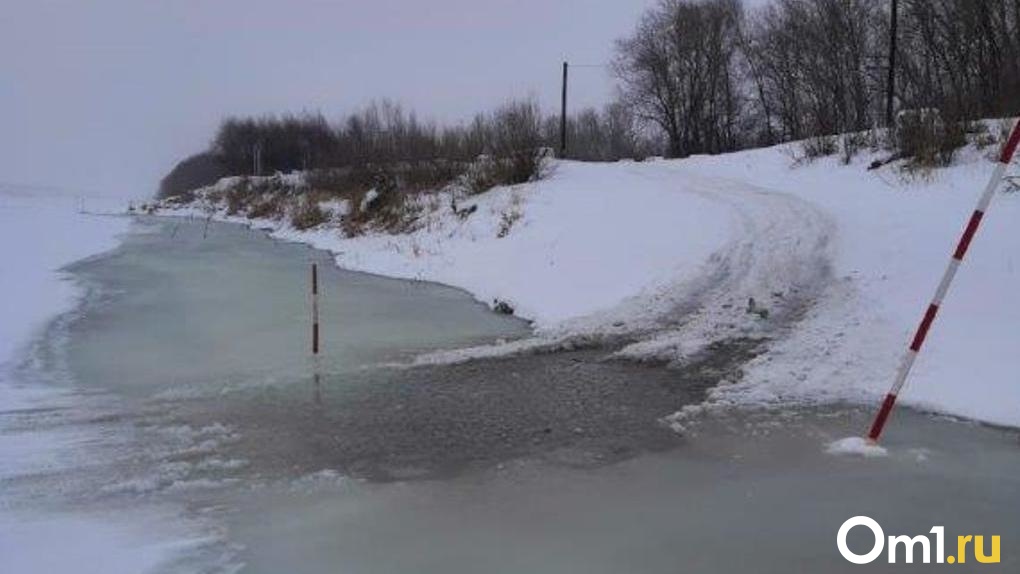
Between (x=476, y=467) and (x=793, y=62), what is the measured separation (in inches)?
2482

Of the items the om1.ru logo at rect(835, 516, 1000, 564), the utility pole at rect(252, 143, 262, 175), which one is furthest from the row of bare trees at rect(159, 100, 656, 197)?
the om1.ru logo at rect(835, 516, 1000, 564)

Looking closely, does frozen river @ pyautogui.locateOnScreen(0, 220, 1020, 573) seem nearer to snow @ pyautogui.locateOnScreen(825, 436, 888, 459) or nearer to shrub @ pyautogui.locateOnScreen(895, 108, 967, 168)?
snow @ pyautogui.locateOnScreen(825, 436, 888, 459)

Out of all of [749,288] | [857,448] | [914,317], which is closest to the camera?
[857,448]

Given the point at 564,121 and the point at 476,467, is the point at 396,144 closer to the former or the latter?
the point at 564,121

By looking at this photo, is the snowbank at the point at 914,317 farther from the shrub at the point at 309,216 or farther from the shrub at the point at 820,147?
the shrub at the point at 309,216

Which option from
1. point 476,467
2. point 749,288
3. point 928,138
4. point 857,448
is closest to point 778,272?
point 749,288

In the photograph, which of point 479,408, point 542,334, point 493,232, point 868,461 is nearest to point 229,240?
point 493,232

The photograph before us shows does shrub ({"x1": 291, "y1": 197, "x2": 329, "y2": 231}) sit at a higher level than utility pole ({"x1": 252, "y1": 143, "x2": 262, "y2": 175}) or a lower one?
lower

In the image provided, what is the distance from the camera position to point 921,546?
506 cm

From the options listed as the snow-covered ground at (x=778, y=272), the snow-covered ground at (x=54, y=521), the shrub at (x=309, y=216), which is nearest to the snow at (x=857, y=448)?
the snow-covered ground at (x=778, y=272)

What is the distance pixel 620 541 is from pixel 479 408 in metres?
3.28

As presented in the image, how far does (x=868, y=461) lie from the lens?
257 inches

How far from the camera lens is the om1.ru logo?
4895 mm

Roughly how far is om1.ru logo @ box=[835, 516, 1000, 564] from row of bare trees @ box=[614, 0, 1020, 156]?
2610cm
